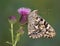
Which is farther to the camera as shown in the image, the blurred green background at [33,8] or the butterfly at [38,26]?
the blurred green background at [33,8]

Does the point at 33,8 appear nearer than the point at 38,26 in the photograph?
No

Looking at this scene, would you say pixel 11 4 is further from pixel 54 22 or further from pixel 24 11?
pixel 24 11

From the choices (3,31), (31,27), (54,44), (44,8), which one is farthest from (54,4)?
(31,27)

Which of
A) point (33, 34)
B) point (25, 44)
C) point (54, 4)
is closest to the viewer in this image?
point (33, 34)

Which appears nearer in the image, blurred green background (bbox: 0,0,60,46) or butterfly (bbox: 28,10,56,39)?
butterfly (bbox: 28,10,56,39)

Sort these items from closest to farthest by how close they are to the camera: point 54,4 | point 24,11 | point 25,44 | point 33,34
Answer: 1. point 24,11
2. point 33,34
3. point 25,44
4. point 54,4

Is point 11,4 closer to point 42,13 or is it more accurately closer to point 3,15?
point 3,15

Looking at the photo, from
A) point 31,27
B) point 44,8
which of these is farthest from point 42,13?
point 31,27

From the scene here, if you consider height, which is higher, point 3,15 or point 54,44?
point 3,15

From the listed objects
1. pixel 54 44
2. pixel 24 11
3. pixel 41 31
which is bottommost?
pixel 54 44

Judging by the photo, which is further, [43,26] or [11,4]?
[11,4]
